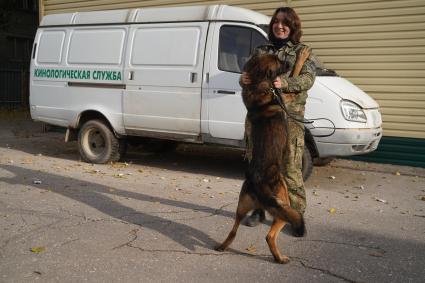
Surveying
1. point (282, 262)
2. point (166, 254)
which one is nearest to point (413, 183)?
point (282, 262)

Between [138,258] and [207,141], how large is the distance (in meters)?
3.38

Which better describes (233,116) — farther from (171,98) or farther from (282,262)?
(282,262)

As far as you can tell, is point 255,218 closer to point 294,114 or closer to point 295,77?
point 294,114

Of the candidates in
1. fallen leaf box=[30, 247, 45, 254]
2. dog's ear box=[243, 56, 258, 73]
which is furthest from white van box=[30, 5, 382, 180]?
fallen leaf box=[30, 247, 45, 254]

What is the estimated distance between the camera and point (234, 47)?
688cm

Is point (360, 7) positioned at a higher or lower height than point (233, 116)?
higher

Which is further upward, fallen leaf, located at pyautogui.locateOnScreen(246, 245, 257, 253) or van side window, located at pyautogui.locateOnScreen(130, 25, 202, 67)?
van side window, located at pyautogui.locateOnScreen(130, 25, 202, 67)

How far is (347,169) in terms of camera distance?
8.23m

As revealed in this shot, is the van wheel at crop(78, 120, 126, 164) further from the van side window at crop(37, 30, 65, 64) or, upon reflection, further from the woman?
the woman

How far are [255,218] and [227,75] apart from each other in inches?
103

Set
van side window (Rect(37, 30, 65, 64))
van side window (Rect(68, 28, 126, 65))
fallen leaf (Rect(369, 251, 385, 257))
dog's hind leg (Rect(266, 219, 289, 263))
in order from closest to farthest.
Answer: dog's hind leg (Rect(266, 219, 289, 263)) < fallen leaf (Rect(369, 251, 385, 257)) < van side window (Rect(68, 28, 126, 65)) < van side window (Rect(37, 30, 65, 64))

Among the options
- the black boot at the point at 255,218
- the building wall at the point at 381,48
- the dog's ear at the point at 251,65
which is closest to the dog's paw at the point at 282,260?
the black boot at the point at 255,218

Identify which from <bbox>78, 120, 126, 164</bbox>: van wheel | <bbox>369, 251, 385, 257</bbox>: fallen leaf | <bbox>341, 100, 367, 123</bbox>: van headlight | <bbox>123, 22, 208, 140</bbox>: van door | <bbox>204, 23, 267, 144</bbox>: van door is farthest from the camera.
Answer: <bbox>78, 120, 126, 164</bbox>: van wheel

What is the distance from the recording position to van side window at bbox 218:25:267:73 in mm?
6797
